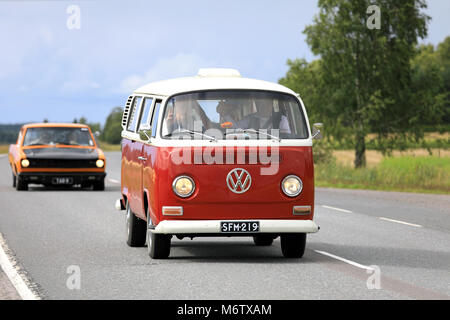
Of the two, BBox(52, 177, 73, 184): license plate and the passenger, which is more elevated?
the passenger

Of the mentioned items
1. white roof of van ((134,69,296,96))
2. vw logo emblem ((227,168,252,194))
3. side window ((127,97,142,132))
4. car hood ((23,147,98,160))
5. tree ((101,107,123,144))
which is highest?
white roof of van ((134,69,296,96))

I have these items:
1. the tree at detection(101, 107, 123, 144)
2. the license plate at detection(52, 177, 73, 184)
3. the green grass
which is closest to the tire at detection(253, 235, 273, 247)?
the license plate at detection(52, 177, 73, 184)

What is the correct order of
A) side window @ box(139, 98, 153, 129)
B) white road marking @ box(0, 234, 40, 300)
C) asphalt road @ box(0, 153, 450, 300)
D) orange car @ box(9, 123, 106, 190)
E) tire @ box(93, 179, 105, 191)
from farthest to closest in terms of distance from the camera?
tire @ box(93, 179, 105, 191) → orange car @ box(9, 123, 106, 190) → side window @ box(139, 98, 153, 129) → asphalt road @ box(0, 153, 450, 300) → white road marking @ box(0, 234, 40, 300)

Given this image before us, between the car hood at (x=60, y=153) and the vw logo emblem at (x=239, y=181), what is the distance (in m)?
13.8

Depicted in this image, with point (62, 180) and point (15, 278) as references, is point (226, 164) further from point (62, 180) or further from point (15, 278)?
point (62, 180)

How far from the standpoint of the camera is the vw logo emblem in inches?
412

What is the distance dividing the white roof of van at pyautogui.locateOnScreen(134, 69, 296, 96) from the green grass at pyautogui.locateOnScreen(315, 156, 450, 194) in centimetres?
1657

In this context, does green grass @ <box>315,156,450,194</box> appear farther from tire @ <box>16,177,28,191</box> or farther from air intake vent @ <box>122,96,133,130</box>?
air intake vent @ <box>122,96,133,130</box>

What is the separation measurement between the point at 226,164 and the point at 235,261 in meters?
1.23

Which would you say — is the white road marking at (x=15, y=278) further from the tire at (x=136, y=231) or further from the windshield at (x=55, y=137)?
the windshield at (x=55, y=137)

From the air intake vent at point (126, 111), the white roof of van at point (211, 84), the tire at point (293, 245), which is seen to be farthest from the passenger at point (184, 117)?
the air intake vent at point (126, 111)

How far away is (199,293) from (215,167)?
2213 millimetres
